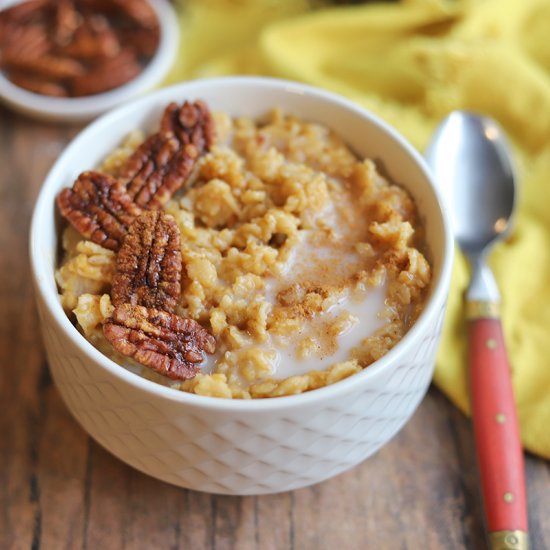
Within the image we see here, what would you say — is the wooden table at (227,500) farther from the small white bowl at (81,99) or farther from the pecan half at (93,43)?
the pecan half at (93,43)

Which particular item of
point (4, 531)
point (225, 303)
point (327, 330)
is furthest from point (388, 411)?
point (4, 531)

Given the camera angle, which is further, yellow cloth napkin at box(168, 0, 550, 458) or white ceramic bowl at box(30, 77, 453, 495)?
yellow cloth napkin at box(168, 0, 550, 458)

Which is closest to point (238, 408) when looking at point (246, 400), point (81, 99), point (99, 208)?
point (246, 400)

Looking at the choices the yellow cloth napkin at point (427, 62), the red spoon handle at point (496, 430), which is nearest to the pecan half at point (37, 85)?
the yellow cloth napkin at point (427, 62)

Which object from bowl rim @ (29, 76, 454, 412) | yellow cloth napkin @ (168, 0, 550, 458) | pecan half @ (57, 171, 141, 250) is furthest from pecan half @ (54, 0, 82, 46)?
pecan half @ (57, 171, 141, 250)

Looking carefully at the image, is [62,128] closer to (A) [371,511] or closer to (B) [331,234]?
(B) [331,234]

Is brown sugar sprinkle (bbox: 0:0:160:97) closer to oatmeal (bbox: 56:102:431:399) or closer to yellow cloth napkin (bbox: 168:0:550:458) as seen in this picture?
yellow cloth napkin (bbox: 168:0:550:458)
